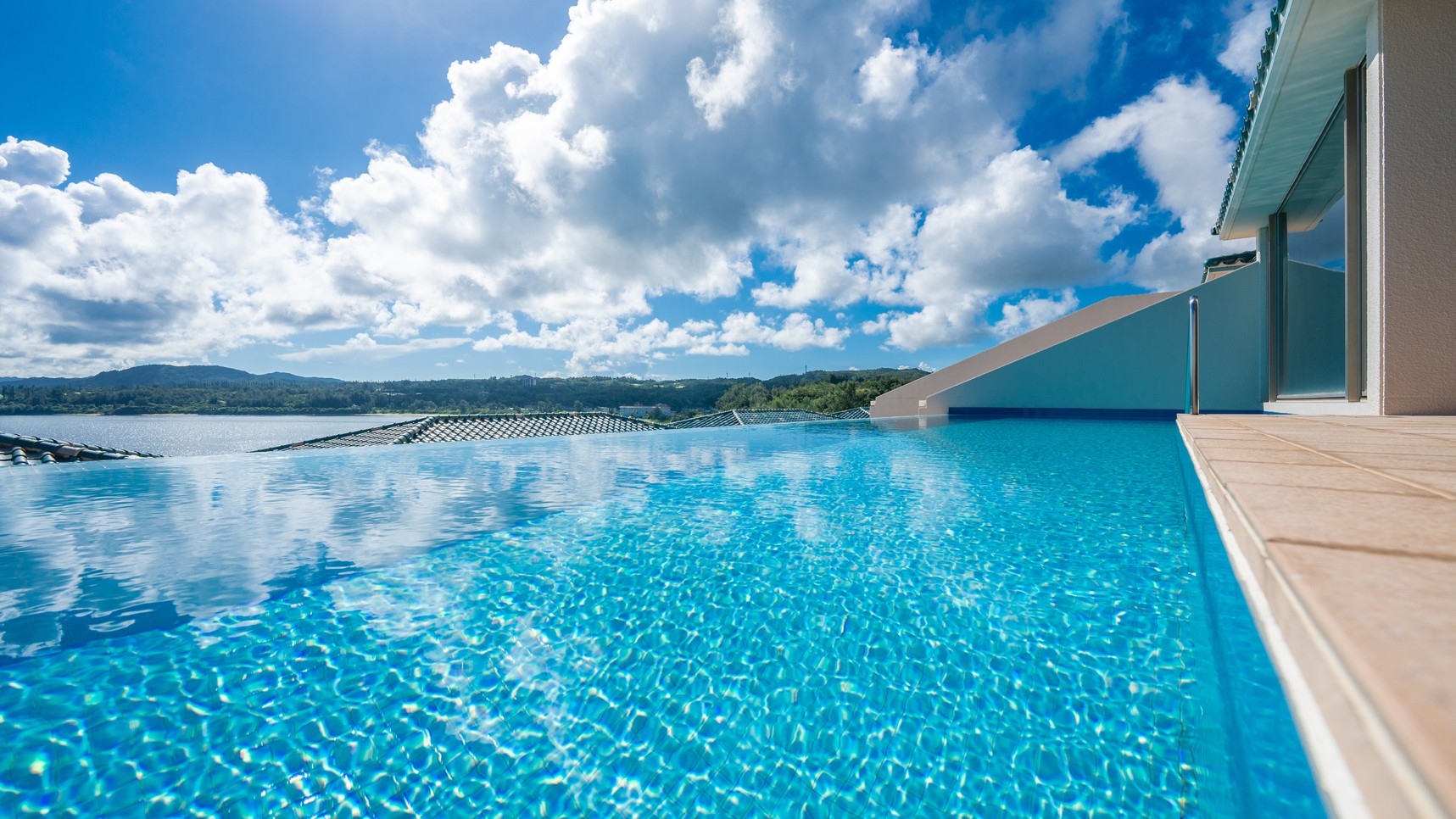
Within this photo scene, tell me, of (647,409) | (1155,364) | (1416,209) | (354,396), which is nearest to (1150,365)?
(1155,364)

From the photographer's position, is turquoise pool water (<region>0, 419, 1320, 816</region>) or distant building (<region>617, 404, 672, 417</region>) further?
distant building (<region>617, 404, 672, 417</region>)

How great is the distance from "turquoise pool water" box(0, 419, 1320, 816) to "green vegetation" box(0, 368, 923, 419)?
2066 centimetres

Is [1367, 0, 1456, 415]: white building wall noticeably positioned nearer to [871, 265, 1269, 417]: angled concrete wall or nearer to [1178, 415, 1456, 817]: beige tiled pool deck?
[1178, 415, 1456, 817]: beige tiled pool deck

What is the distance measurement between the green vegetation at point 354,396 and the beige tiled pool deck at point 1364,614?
2283 cm

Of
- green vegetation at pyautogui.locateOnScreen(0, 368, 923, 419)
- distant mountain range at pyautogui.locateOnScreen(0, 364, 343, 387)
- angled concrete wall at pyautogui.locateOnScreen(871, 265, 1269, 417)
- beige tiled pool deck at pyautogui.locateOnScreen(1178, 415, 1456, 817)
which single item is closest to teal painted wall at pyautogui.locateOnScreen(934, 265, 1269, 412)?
angled concrete wall at pyautogui.locateOnScreen(871, 265, 1269, 417)

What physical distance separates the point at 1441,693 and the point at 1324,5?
6922 mm

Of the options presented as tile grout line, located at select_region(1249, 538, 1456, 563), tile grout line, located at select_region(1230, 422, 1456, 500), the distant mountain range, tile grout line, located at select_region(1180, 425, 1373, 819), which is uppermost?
the distant mountain range

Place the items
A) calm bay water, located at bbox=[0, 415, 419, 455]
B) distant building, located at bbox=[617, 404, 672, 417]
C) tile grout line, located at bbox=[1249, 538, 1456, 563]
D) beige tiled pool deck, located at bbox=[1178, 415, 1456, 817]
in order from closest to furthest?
beige tiled pool deck, located at bbox=[1178, 415, 1456, 817], tile grout line, located at bbox=[1249, 538, 1456, 563], calm bay water, located at bbox=[0, 415, 419, 455], distant building, located at bbox=[617, 404, 672, 417]

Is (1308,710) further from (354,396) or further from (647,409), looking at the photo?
(354,396)

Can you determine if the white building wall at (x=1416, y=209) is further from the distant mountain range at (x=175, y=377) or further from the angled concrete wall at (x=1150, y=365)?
the distant mountain range at (x=175, y=377)

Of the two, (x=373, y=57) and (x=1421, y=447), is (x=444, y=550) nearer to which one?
(x=1421, y=447)

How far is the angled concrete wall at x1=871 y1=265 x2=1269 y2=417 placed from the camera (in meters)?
11.5

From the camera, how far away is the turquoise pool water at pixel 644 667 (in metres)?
1.52

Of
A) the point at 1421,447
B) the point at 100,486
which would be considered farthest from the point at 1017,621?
the point at 100,486
